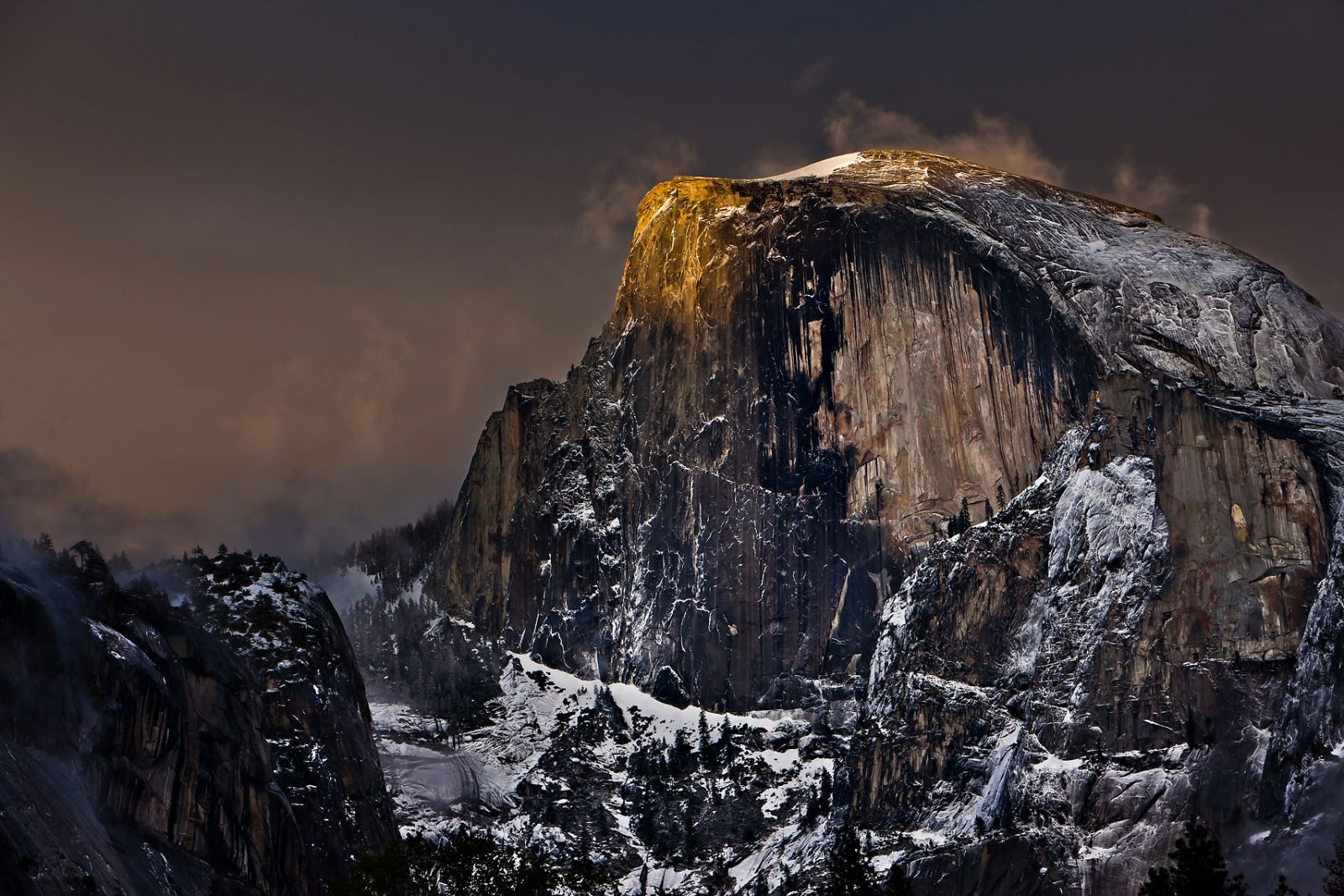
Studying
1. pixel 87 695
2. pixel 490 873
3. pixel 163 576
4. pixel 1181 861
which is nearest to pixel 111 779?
pixel 87 695

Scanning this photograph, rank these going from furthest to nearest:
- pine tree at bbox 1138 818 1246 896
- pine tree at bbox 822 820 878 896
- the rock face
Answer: pine tree at bbox 822 820 878 896
the rock face
pine tree at bbox 1138 818 1246 896

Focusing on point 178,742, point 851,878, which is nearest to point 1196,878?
point 851,878

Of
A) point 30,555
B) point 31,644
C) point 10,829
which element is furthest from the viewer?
point 30,555

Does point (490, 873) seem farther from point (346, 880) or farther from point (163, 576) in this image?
point (163, 576)

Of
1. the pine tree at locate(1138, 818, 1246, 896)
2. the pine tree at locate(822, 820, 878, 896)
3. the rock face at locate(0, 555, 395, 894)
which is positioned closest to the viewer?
the pine tree at locate(1138, 818, 1246, 896)

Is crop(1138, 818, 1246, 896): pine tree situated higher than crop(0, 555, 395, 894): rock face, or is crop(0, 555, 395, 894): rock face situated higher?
crop(0, 555, 395, 894): rock face

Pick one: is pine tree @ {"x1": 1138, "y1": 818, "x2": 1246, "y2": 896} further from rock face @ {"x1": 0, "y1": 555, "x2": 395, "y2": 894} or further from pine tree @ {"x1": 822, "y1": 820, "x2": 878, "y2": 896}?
rock face @ {"x1": 0, "y1": 555, "x2": 395, "y2": 894}

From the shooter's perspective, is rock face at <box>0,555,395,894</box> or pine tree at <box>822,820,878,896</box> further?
pine tree at <box>822,820,878,896</box>

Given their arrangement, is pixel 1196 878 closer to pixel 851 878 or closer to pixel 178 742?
pixel 851 878

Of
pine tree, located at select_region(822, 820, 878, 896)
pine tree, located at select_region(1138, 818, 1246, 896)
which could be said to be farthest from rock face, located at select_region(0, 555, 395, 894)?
pine tree, located at select_region(1138, 818, 1246, 896)
